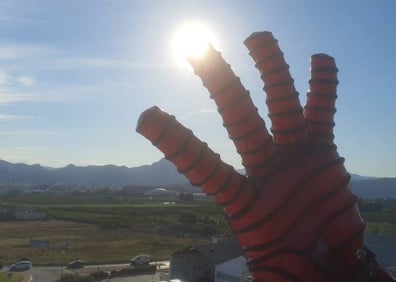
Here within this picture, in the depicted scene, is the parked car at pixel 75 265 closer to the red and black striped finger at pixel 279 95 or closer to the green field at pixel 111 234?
the green field at pixel 111 234

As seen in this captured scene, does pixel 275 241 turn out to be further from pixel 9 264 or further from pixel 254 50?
pixel 9 264

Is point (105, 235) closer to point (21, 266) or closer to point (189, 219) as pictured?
point (189, 219)

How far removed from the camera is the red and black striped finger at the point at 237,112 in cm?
438

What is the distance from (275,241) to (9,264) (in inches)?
1117

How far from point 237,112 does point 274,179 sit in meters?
0.60

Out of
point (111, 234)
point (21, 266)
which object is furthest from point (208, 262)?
point (111, 234)

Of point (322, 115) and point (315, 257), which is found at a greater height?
point (322, 115)

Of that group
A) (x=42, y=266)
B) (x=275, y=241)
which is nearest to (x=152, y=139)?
(x=275, y=241)

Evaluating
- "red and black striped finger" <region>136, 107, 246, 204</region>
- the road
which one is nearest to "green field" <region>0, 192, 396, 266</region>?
the road

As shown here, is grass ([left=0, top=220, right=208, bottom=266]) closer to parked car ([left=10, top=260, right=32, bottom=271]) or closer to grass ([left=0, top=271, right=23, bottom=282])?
parked car ([left=10, top=260, right=32, bottom=271])

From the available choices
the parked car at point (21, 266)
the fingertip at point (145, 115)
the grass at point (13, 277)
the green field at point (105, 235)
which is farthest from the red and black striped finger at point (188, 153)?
the green field at point (105, 235)

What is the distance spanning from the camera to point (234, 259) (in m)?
20.6

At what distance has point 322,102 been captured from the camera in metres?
5.00

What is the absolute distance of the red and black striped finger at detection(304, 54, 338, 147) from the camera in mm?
4961
